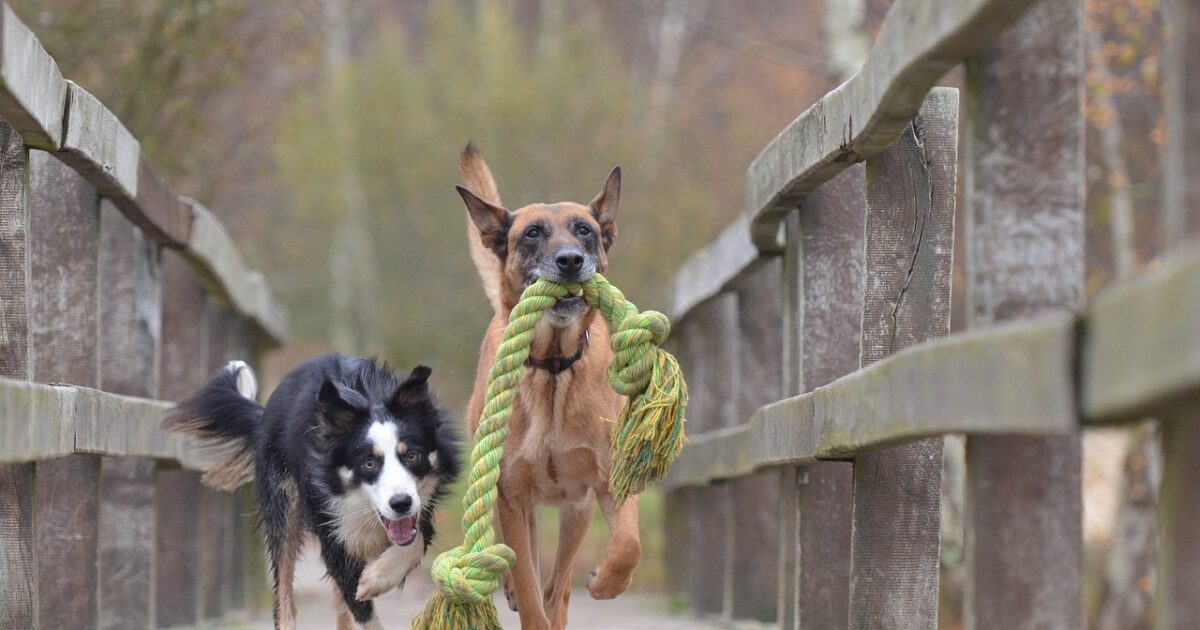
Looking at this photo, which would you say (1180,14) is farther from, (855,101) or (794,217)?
(794,217)

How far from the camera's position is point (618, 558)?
5.02m

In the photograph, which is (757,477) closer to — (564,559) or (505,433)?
(564,559)

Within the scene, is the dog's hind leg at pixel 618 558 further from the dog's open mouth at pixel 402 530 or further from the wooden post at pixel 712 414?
the wooden post at pixel 712 414

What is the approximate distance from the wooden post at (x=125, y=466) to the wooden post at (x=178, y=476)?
2.19ft

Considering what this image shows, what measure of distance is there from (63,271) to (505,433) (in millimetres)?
1574

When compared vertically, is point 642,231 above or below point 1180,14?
above

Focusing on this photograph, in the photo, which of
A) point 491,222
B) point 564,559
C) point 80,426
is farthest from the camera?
point 564,559

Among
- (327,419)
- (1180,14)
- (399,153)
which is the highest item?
(399,153)

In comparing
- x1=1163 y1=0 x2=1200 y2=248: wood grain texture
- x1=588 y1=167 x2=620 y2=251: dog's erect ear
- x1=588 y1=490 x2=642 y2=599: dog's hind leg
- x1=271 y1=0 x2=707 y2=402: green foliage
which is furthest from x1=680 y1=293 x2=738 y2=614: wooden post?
x1=271 y1=0 x2=707 y2=402: green foliage

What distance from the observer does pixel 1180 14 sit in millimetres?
1972

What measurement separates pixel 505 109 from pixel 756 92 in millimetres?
4674

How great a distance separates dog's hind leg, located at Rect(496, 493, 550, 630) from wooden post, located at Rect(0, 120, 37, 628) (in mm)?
1649

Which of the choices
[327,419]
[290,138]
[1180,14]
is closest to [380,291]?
[290,138]

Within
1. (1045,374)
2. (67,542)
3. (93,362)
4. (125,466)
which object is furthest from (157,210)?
(1045,374)
